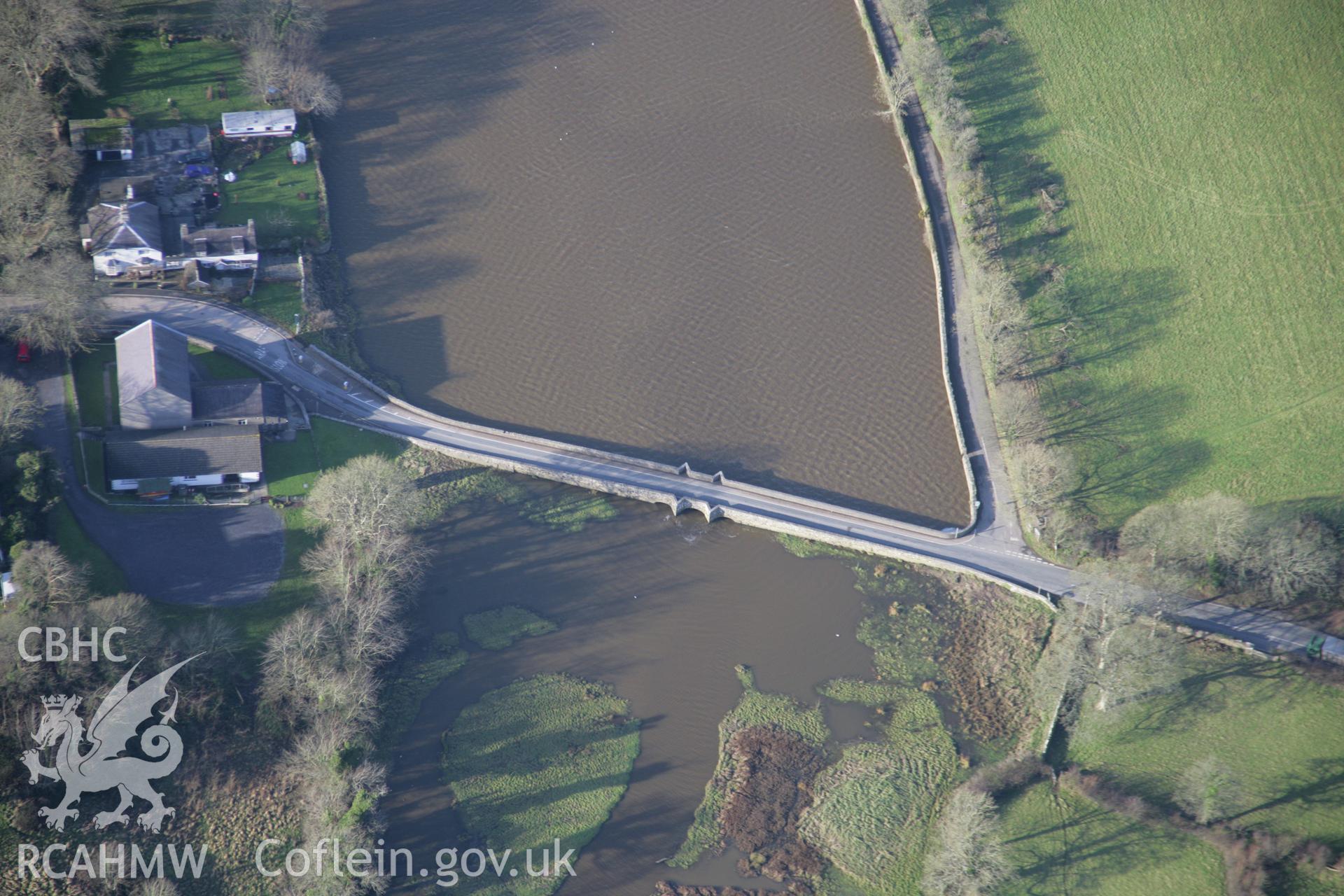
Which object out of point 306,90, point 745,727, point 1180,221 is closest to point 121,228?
point 306,90

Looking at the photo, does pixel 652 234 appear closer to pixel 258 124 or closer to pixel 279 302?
pixel 279 302

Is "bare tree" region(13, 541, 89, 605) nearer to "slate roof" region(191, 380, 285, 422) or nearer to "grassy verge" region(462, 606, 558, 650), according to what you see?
"slate roof" region(191, 380, 285, 422)

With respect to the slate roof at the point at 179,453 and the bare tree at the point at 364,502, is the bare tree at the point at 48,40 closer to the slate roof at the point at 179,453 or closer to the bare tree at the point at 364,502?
the slate roof at the point at 179,453

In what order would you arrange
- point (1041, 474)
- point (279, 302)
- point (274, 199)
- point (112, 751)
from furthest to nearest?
point (274, 199)
point (279, 302)
point (1041, 474)
point (112, 751)

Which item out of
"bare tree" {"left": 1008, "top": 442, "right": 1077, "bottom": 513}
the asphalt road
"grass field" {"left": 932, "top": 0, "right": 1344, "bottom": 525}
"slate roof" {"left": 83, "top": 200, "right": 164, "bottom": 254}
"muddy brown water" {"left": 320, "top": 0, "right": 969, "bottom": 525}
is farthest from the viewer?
"grass field" {"left": 932, "top": 0, "right": 1344, "bottom": 525}

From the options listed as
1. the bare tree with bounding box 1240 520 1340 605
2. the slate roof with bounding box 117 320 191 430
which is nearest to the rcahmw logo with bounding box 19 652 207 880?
the slate roof with bounding box 117 320 191 430

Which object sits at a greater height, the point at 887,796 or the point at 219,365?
the point at 219,365

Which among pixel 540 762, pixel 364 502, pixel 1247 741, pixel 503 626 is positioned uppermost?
pixel 364 502
